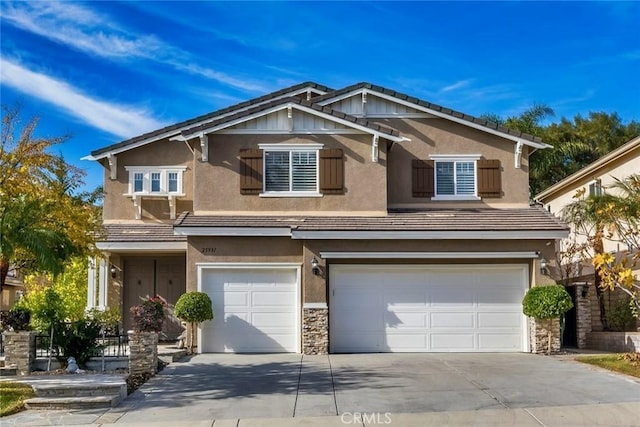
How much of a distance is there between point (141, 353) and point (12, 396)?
284cm

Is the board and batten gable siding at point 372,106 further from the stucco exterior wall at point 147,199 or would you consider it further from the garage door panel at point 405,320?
the garage door panel at point 405,320

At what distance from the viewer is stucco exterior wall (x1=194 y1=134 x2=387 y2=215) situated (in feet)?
63.0

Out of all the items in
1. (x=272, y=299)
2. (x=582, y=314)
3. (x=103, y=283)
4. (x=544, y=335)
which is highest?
(x=103, y=283)

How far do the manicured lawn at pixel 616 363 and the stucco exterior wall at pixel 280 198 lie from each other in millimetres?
6396

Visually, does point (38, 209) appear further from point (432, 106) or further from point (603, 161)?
point (603, 161)

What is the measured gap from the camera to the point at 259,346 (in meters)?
18.2

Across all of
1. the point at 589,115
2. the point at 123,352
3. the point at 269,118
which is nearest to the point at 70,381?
the point at 123,352

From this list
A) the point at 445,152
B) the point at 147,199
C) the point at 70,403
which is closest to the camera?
the point at 70,403

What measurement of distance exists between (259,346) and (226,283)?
1832 mm

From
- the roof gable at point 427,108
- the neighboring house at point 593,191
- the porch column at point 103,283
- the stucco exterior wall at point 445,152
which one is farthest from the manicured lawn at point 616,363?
Result: the porch column at point 103,283

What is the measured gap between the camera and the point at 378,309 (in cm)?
1827

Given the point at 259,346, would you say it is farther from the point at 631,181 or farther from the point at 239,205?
the point at 631,181

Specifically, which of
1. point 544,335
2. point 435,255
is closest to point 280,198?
point 435,255

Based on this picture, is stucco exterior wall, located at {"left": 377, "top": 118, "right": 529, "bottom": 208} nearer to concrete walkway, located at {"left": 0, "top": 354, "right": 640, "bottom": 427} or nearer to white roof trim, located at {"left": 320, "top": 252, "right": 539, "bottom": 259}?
white roof trim, located at {"left": 320, "top": 252, "right": 539, "bottom": 259}
